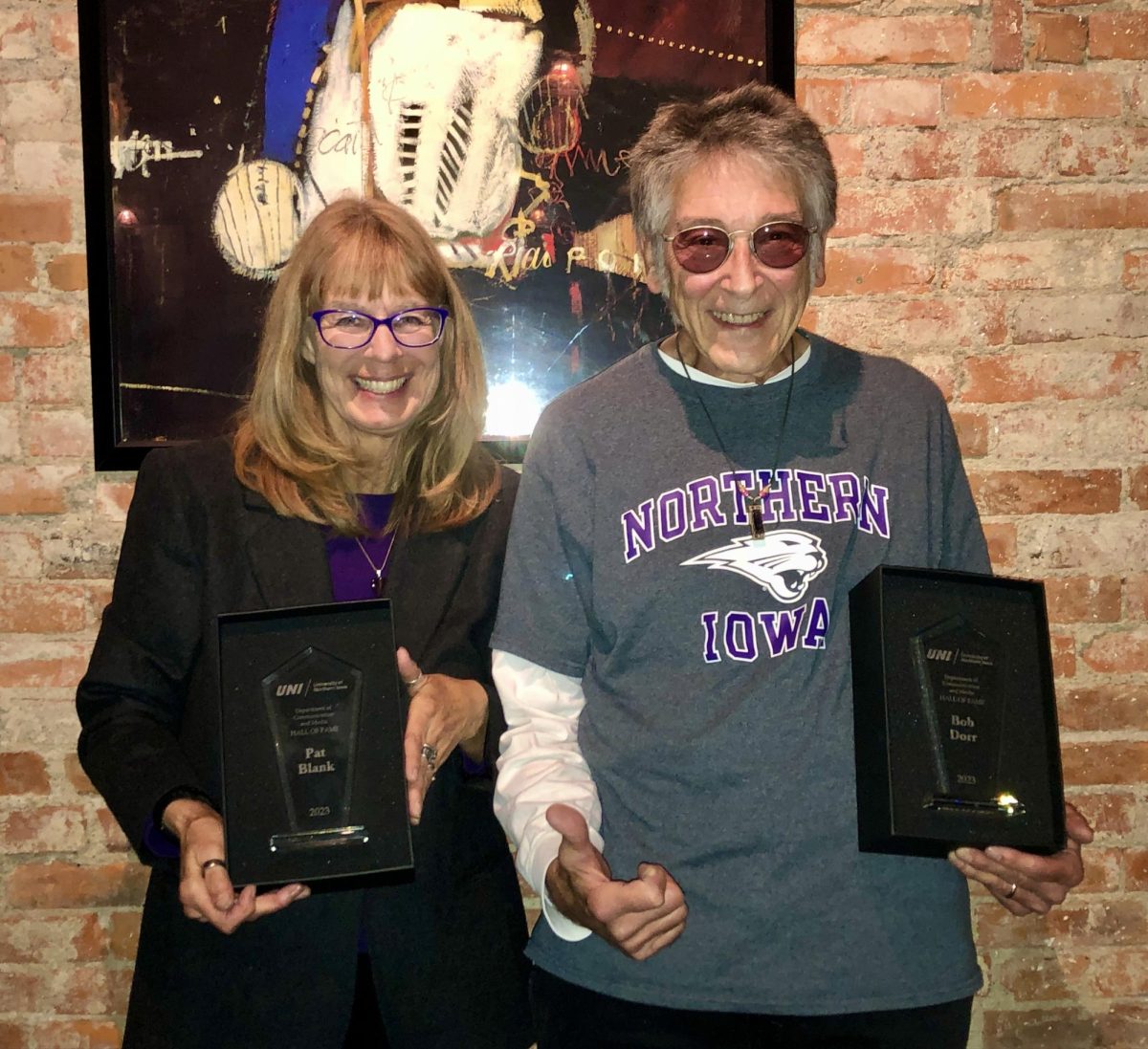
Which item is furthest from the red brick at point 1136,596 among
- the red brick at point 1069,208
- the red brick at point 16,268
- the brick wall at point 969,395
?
the red brick at point 16,268

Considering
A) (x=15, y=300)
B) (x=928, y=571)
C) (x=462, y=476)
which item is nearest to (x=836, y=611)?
(x=928, y=571)

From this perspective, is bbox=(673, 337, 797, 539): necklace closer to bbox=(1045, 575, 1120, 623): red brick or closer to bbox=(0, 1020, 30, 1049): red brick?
bbox=(1045, 575, 1120, 623): red brick

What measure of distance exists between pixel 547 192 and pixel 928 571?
0.97m

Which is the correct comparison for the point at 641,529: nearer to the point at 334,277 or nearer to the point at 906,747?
the point at 906,747

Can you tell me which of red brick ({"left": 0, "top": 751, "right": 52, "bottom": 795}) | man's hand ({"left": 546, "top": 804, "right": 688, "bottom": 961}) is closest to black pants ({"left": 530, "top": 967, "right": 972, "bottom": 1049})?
man's hand ({"left": 546, "top": 804, "right": 688, "bottom": 961})

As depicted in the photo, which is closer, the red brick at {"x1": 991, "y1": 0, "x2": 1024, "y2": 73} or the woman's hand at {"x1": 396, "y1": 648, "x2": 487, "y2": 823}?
the woman's hand at {"x1": 396, "y1": 648, "x2": 487, "y2": 823}

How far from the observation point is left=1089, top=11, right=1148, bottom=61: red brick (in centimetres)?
181

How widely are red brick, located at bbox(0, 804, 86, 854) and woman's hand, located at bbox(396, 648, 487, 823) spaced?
0.80m

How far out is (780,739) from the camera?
1.14 meters

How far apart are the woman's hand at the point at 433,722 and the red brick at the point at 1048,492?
0.96 m

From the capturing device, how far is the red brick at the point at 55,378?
1.79m

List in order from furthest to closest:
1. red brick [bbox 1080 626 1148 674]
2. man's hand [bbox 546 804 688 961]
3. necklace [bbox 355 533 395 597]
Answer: red brick [bbox 1080 626 1148 674], necklace [bbox 355 533 395 597], man's hand [bbox 546 804 688 961]

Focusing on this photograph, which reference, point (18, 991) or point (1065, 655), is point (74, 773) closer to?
point (18, 991)

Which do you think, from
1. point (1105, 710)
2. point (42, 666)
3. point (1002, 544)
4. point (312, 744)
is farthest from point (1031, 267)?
point (42, 666)
